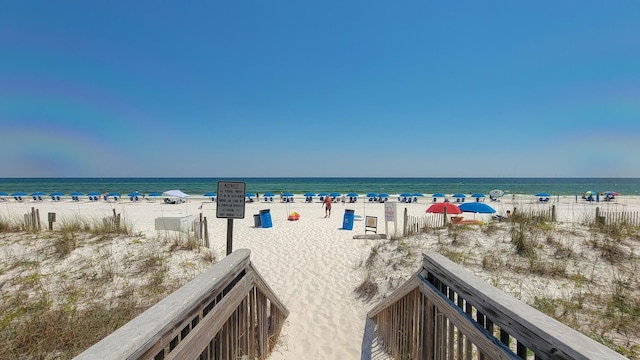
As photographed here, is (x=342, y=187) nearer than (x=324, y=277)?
No

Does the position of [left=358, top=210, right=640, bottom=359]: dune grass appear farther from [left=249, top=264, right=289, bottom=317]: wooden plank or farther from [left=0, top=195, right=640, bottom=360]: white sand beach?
[left=249, top=264, right=289, bottom=317]: wooden plank

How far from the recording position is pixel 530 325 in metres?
1.34

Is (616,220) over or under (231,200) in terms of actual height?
under

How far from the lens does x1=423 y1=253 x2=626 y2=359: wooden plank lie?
44.1 inches

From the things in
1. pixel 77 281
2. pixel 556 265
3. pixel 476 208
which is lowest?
pixel 77 281

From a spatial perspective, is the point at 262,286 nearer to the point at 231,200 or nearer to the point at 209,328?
the point at 209,328

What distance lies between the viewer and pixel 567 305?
454cm

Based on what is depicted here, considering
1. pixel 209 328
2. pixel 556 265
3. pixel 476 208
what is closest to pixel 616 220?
pixel 556 265

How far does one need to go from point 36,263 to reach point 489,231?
11.2m

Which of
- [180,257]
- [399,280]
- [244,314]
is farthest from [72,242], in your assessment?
[399,280]

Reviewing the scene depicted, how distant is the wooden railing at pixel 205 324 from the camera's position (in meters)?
1.27

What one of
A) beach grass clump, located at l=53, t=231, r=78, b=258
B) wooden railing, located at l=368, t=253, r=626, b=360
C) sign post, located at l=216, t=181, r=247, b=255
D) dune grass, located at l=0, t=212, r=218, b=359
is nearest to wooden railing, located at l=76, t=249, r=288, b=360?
sign post, located at l=216, t=181, r=247, b=255

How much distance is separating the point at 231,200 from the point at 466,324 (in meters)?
3.82

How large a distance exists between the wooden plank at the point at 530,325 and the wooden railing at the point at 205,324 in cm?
172
